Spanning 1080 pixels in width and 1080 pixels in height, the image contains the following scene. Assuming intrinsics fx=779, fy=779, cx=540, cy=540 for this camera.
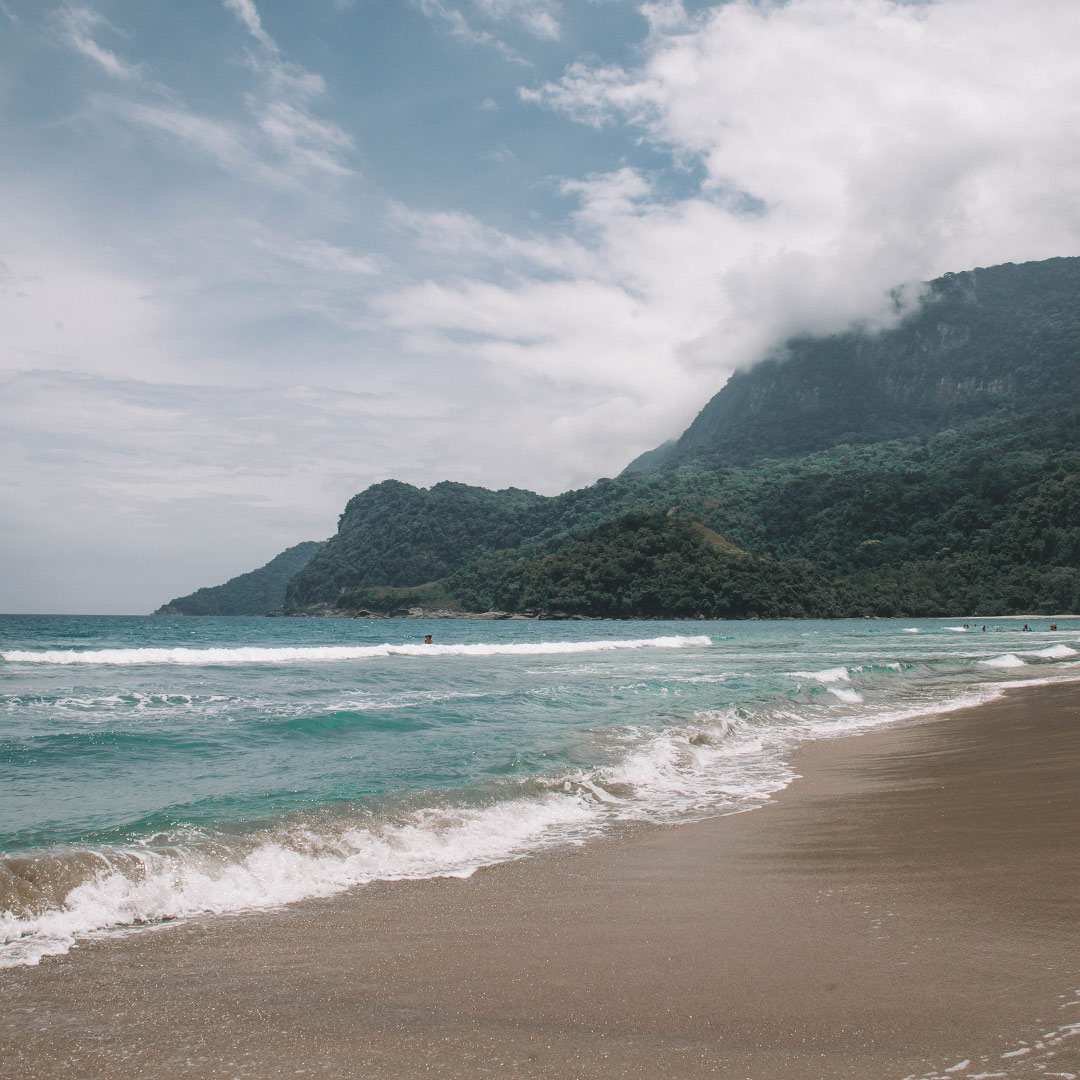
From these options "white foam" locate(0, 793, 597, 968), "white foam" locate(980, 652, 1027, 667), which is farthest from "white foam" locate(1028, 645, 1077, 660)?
"white foam" locate(0, 793, 597, 968)

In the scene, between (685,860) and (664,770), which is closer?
(685,860)

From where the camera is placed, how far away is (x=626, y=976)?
4020mm

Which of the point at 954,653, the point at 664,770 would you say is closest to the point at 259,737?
the point at 664,770

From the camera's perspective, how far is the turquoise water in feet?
18.8

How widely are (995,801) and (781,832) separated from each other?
102 inches

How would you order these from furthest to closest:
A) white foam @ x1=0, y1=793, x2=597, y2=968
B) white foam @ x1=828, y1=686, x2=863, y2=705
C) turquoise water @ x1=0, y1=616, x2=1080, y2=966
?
white foam @ x1=828, y1=686, x2=863, y2=705 < turquoise water @ x1=0, y1=616, x2=1080, y2=966 < white foam @ x1=0, y1=793, x2=597, y2=968

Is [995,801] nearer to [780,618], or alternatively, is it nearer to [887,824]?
[887,824]

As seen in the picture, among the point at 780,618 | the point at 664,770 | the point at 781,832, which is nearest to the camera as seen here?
the point at 781,832

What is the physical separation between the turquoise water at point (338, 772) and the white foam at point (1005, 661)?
9.15 metres

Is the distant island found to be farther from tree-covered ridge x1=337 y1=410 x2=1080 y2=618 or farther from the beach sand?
the beach sand

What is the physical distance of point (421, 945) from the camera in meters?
4.58

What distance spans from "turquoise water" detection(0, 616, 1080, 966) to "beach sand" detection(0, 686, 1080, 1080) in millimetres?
725

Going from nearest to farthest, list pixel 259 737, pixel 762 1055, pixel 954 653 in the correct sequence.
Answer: pixel 762 1055
pixel 259 737
pixel 954 653

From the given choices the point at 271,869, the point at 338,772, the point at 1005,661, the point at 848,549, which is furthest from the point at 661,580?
the point at 271,869
